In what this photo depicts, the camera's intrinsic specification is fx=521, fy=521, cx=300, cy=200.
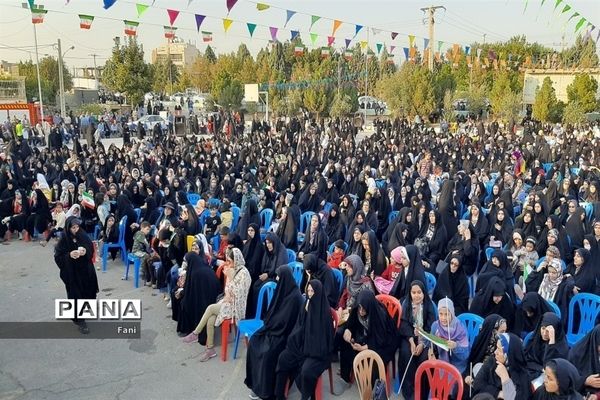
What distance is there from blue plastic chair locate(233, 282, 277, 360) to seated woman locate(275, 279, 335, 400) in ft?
1.80

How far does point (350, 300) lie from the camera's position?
196 inches

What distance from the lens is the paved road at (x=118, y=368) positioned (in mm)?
4367

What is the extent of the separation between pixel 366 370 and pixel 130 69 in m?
25.8

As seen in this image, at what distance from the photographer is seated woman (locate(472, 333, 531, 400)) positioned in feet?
11.4

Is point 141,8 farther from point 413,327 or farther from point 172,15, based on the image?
point 413,327

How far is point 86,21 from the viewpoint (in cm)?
1461

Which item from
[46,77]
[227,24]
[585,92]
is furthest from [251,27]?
[46,77]

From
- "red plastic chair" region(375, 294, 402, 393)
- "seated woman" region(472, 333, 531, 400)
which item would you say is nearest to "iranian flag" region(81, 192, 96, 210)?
"red plastic chair" region(375, 294, 402, 393)

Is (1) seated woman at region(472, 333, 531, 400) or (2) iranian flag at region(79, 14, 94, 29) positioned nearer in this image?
(1) seated woman at region(472, 333, 531, 400)

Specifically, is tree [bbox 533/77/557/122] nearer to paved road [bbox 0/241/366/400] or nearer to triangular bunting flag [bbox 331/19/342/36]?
triangular bunting flag [bbox 331/19/342/36]

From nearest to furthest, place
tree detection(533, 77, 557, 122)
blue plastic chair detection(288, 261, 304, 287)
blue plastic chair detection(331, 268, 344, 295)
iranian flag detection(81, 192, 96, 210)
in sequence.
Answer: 1. blue plastic chair detection(331, 268, 344, 295)
2. blue plastic chair detection(288, 261, 304, 287)
3. iranian flag detection(81, 192, 96, 210)
4. tree detection(533, 77, 557, 122)

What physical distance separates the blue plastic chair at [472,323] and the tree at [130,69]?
2548 centimetres

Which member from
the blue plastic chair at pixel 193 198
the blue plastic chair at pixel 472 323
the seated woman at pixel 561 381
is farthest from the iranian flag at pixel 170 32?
the seated woman at pixel 561 381

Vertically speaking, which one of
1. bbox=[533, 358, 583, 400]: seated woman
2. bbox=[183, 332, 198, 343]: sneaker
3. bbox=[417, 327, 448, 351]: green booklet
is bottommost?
bbox=[183, 332, 198, 343]: sneaker
